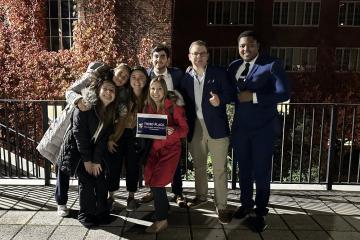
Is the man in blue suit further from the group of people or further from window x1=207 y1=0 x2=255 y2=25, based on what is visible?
window x1=207 y1=0 x2=255 y2=25

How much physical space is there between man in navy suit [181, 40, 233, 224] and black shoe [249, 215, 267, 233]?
0.28 meters

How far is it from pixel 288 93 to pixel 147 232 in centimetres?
214

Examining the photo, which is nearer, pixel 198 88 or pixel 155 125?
pixel 155 125

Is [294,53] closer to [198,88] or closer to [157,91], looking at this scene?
[198,88]

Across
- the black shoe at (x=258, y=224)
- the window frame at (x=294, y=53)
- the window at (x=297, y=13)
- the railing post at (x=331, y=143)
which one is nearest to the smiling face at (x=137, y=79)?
the black shoe at (x=258, y=224)

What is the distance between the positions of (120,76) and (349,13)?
27807 mm

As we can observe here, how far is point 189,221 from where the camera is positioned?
4.39 metres

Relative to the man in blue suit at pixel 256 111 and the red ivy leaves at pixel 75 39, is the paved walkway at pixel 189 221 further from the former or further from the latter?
the red ivy leaves at pixel 75 39

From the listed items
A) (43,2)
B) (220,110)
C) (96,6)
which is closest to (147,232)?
(220,110)

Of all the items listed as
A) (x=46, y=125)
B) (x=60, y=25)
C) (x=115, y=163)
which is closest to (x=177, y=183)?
(x=115, y=163)

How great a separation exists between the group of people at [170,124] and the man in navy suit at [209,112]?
0.01m

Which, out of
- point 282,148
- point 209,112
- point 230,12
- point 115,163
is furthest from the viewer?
point 230,12

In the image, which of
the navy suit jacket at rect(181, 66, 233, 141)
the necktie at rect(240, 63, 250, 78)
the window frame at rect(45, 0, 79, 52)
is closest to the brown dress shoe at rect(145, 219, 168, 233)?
the navy suit jacket at rect(181, 66, 233, 141)

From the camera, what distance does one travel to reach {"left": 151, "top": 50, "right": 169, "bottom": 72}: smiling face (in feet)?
14.4
